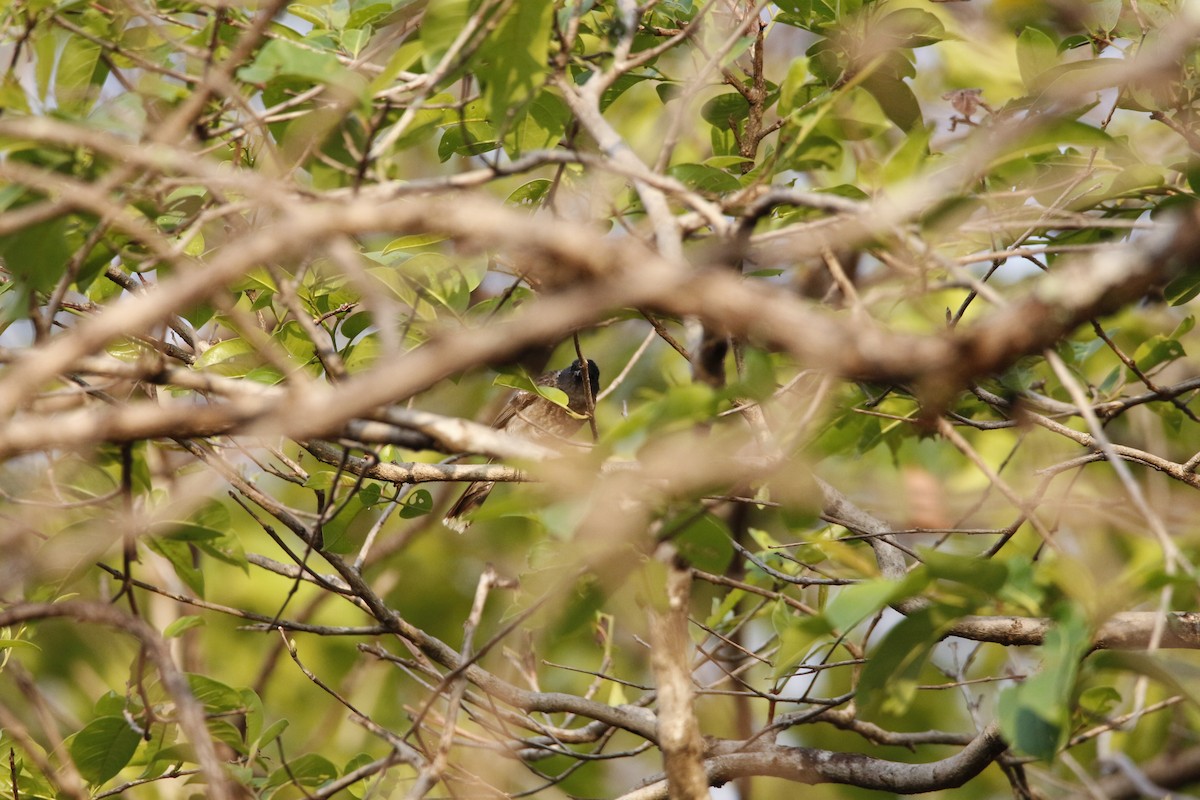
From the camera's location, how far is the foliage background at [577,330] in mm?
1487

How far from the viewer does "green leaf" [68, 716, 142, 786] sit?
2418 millimetres

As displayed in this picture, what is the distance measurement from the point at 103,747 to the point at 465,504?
2742 mm

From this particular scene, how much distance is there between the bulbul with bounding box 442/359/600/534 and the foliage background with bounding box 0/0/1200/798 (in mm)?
1464

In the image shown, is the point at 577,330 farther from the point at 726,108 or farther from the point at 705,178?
the point at 726,108

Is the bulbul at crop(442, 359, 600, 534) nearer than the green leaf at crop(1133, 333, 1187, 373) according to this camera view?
No

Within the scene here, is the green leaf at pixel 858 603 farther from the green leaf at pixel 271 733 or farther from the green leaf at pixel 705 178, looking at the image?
the green leaf at pixel 271 733

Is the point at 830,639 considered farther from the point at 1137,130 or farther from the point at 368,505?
the point at 1137,130

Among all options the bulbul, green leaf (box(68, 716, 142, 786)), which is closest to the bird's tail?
the bulbul

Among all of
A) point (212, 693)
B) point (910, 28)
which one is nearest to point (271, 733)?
point (212, 693)

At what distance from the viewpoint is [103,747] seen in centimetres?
245

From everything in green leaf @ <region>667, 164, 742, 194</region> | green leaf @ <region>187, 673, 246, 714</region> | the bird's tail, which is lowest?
the bird's tail

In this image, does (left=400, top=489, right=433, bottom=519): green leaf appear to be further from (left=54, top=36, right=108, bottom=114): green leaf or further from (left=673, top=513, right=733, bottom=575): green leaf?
(left=673, top=513, right=733, bottom=575): green leaf

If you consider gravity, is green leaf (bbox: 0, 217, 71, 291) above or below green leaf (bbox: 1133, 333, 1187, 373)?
above

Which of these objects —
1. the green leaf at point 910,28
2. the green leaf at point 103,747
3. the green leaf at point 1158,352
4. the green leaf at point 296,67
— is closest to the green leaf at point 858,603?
the green leaf at point 296,67
